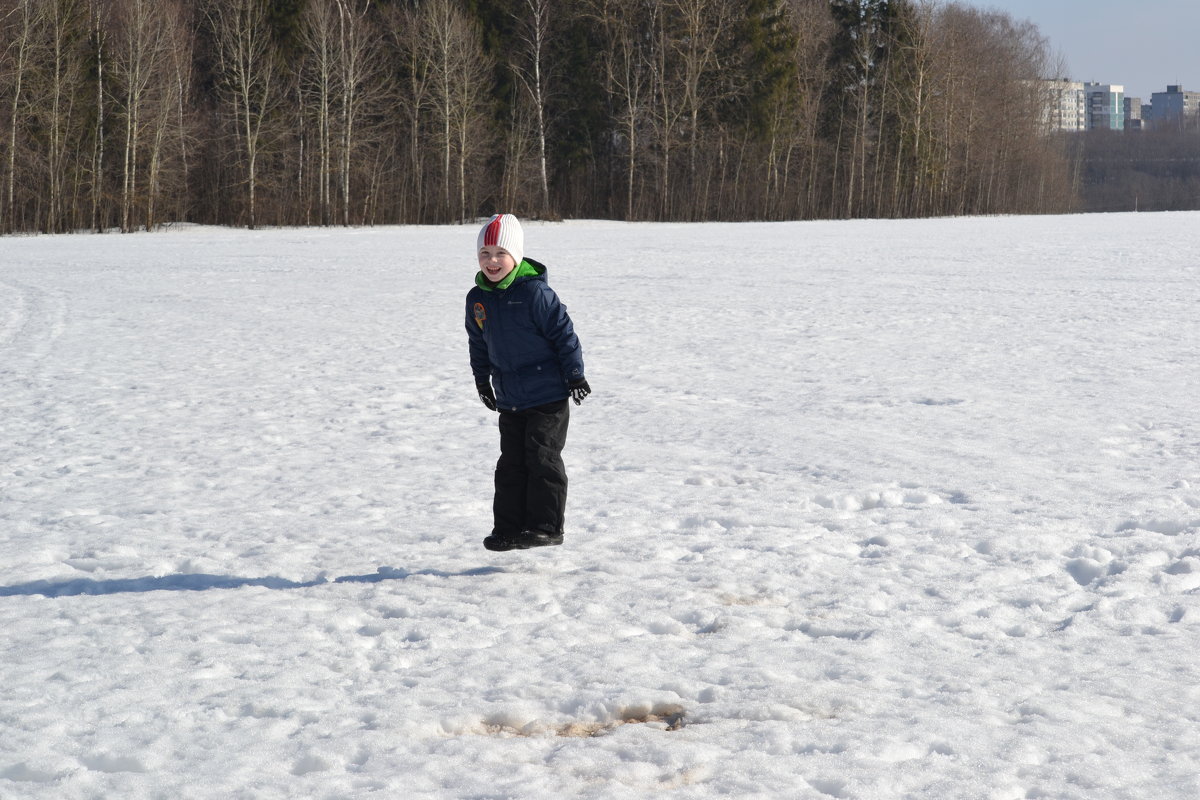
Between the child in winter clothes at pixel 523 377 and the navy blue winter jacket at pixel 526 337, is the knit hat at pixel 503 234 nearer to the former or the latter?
the child in winter clothes at pixel 523 377

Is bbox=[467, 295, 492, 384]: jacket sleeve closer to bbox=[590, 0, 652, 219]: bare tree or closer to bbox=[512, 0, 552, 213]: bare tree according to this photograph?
bbox=[512, 0, 552, 213]: bare tree

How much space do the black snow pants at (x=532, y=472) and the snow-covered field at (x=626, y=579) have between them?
190 mm

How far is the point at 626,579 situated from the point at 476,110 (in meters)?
47.4

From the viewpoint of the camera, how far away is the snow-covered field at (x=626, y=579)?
312cm

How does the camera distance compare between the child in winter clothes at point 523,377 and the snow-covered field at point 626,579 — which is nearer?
the snow-covered field at point 626,579

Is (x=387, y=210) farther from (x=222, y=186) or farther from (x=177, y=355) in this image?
(x=177, y=355)

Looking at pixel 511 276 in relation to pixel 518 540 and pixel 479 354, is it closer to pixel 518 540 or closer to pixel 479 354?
pixel 479 354

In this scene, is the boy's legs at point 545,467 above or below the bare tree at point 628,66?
below

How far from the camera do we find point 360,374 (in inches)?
393

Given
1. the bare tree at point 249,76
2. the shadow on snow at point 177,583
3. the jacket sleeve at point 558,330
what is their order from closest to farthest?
the shadow on snow at point 177,583
the jacket sleeve at point 558,330
the bare tree at point 249,76

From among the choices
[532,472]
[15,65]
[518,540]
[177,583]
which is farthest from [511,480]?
[15,65]

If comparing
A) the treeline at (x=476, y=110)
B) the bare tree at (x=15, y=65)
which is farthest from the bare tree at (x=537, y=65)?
the bare tree at (x=15, y=65)

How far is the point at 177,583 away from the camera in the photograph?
185 inches

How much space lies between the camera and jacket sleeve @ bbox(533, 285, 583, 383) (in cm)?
477
